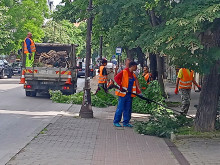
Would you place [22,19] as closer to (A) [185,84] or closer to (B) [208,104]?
(A) [185,84]

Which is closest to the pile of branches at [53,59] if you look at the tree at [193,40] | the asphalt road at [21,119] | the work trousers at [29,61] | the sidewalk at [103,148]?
the work trousers at [29,61]

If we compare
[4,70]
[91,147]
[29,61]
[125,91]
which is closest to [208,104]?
[125,91]

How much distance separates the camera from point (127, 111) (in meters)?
11.7

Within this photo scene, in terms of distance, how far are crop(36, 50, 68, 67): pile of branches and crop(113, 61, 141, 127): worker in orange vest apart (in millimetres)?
9220

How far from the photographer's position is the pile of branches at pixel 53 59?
20.5 metres

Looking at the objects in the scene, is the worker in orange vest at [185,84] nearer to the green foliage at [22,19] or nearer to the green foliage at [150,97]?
the green foliage at [150,97]

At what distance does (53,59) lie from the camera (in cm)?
2061

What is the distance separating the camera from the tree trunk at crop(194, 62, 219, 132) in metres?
10.1

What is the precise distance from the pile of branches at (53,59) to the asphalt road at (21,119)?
1770 mm

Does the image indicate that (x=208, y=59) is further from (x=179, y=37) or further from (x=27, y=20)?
(x=27, y=20)

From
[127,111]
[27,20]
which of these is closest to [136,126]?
[127,111]

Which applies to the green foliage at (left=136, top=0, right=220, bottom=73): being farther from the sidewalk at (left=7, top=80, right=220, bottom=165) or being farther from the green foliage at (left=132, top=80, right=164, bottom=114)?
the green foliage at (left=132, top=80, right=164, bottom=114)

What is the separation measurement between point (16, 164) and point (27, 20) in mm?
43686

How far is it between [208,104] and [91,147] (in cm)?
319
